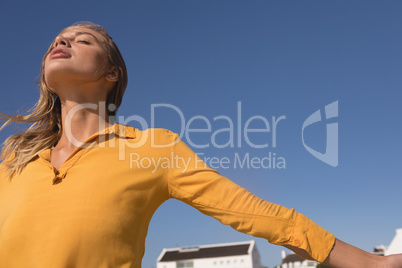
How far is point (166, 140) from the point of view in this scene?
2.03 m

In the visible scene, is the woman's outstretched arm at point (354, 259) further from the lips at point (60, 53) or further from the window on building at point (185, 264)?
the window on building at point (185, 264)

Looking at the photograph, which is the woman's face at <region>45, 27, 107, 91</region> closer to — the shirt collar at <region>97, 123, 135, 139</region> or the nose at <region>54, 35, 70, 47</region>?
the nose at <region>54, 35, 70, 47</region>

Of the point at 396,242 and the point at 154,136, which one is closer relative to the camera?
the point at 154,136

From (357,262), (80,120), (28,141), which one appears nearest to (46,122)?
(28,141)

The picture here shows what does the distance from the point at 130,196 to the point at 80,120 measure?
672mm

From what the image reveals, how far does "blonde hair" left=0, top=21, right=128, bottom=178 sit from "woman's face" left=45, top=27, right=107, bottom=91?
63mm

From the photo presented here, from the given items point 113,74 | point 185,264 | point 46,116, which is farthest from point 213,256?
point 113,74

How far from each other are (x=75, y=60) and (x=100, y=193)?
798 mm

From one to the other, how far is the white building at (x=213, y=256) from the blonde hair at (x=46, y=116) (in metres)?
54.4

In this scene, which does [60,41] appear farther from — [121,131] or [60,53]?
[121,131]

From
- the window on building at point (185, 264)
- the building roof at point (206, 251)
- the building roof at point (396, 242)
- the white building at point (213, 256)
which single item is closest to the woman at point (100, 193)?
the building roof at point (396, 242)

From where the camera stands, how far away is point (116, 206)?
1.78m

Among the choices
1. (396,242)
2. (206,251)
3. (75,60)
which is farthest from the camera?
(206,251)

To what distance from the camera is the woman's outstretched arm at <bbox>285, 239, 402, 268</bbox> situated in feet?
5.41
